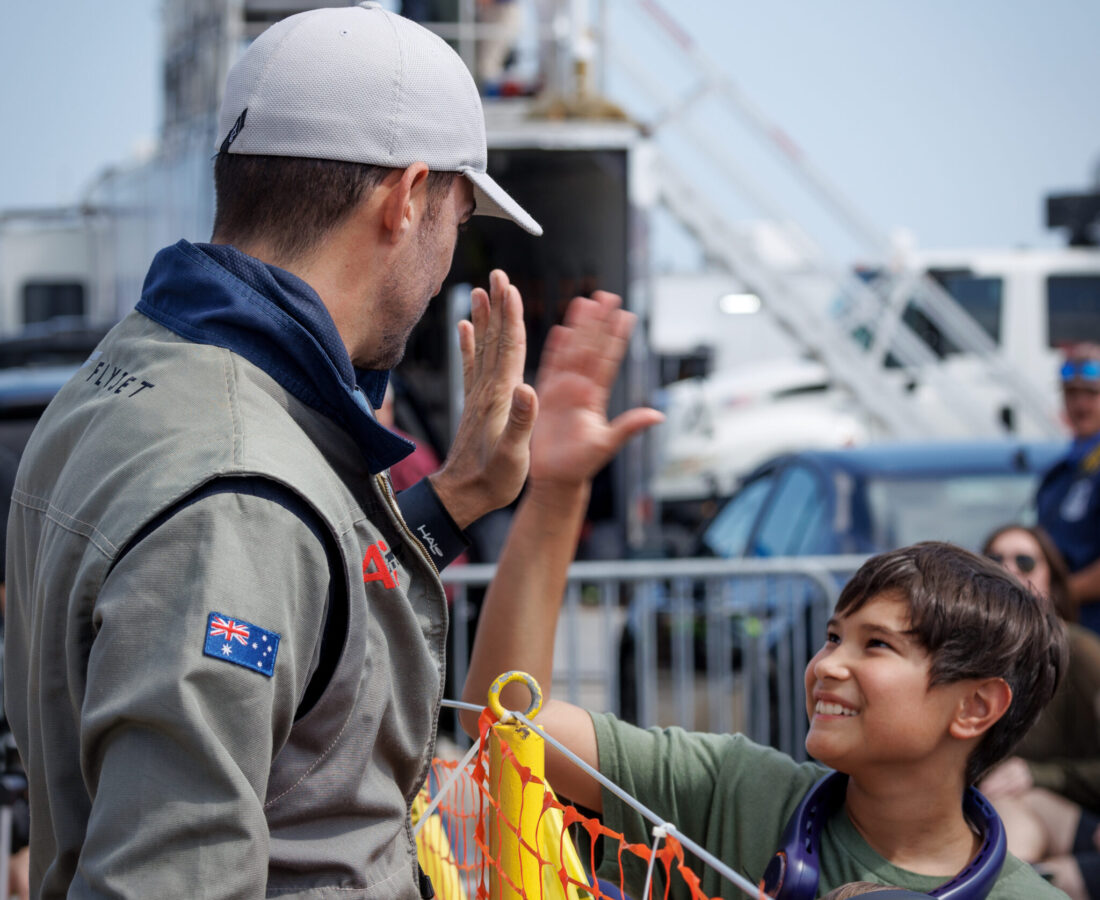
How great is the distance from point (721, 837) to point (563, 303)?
34.1 feet

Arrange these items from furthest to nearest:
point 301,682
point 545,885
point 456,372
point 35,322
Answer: point 35,322 < point 456,372 < point 545,885 < point 301,682

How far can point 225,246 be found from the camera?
158 centimetres

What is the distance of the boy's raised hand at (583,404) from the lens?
209 cm

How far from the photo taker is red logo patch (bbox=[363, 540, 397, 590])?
1.52m

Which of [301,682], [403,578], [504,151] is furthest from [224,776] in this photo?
[504,151]

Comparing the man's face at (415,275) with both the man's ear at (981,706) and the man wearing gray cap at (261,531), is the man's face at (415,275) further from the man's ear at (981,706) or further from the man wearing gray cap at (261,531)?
the man's ear at (981,706)

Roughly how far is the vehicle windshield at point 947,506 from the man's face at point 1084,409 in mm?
488

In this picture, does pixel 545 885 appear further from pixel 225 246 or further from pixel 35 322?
pixel 35 322

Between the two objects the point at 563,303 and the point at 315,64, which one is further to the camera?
the point at 563,303

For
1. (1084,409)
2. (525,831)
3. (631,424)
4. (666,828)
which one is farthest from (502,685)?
(1084,409)

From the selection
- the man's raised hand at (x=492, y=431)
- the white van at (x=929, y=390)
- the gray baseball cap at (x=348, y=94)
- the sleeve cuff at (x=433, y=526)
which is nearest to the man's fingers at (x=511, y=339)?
the man's raised hand at (x=492, y=431)

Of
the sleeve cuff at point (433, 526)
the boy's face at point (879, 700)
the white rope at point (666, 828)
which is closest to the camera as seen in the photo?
the white rope at point (666, 828)

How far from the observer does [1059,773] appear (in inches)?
165

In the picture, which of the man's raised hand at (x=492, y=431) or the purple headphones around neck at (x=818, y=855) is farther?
the man's raised hand at (x=492, y=431)
